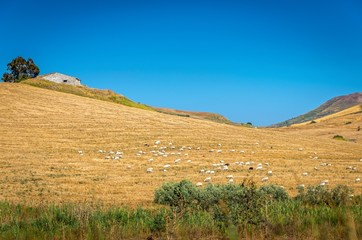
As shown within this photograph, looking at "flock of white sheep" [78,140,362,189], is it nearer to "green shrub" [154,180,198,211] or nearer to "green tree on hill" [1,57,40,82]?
"green shrub" [154,180,198,211]

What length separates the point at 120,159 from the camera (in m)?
29.1

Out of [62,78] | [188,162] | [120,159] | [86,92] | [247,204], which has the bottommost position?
[247,204]

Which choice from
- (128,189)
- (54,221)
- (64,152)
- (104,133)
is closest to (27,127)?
(104,133)

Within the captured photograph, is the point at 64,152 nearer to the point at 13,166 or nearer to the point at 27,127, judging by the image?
the point at 13,166

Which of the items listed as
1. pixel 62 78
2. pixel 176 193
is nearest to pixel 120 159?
pixel 176 193

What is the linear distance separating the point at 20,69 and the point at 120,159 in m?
86.4

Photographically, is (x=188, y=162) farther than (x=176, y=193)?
Yes

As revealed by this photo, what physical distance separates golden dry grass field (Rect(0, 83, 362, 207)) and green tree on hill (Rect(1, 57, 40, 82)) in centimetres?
4973

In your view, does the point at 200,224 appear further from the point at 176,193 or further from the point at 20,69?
the point at 20,69

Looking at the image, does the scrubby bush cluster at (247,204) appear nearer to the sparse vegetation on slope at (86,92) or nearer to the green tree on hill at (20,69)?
the sparse vegetation on slope at (86,92)

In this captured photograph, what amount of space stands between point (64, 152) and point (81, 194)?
15.2 m

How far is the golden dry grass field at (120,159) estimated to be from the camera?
1878cm

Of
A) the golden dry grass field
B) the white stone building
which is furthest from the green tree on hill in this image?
the golden dry grass field

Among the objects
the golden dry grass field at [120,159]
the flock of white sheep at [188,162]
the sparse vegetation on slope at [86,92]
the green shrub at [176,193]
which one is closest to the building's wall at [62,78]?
the sparse vegetation on slope at [86,92]
